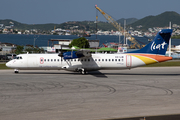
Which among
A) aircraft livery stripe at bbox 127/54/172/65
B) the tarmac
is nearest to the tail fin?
aircraft livery stripe at bbox 127/54/172/65

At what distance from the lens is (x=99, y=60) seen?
107 feet

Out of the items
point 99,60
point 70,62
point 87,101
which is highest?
point 99,60

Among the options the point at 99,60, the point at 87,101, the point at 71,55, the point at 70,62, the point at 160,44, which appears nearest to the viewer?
the point at 87,101

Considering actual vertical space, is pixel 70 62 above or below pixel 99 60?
below

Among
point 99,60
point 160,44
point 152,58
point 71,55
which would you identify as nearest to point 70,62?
point 71,55

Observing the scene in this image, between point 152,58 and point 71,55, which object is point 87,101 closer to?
point 71,55

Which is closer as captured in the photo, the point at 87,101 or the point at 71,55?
the point at 87,101

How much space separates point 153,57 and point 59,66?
13.1 meters

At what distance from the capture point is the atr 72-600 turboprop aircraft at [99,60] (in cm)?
3148

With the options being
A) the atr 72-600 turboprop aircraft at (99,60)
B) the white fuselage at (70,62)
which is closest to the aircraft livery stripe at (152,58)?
the atr 72-600 turboprop aircraft at (99,60)

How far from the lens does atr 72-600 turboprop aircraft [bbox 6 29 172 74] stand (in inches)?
1240

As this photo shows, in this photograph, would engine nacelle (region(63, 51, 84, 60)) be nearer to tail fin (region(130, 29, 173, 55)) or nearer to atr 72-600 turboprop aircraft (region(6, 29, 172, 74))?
atr 72-600 turboprop aircraft (region(6, 29, 172, 74))

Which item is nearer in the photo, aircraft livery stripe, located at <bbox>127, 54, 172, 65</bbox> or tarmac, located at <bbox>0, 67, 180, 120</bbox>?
tarmac, located at <bbox>0, 67, 180, 120</bbox>

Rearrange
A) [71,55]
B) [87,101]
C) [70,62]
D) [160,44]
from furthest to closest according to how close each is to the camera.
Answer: [70,62]
[160,44]
[71,55]
[87,101]
